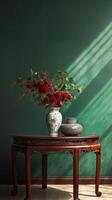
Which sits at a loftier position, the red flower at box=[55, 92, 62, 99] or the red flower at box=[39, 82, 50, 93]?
the red flower at box=[39, 82, 50, 93]

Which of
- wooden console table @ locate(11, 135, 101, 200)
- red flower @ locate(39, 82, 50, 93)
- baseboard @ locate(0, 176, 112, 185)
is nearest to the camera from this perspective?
wooden console table @ locate(11, 135, 101, 200)

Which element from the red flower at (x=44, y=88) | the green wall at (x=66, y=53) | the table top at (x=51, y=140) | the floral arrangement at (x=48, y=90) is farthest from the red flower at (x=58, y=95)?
the green wall at (x=66, y=53)

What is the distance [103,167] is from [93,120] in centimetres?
60

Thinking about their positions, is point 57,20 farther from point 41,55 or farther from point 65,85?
point 65,85

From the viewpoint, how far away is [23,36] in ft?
18.5

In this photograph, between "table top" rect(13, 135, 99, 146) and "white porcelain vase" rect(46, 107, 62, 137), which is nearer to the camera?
"table top" rect(13, 135, 99, 146)

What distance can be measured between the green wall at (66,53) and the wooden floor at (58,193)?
315mm

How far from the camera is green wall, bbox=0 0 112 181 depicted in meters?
5.63

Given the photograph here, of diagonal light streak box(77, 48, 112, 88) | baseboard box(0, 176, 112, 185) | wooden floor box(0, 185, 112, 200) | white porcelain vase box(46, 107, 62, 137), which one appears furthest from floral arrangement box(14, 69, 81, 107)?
baseboard box(0, 176, 112, 185)

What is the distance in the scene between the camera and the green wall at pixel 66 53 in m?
5.63

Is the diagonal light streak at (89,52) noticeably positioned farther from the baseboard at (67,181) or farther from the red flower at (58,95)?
the baseboard at (67,181)

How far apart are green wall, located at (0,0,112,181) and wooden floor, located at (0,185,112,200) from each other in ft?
1.03

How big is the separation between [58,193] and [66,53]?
1732 millimetres

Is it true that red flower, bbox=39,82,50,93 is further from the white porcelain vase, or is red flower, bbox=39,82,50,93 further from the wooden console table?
the wooden console table
